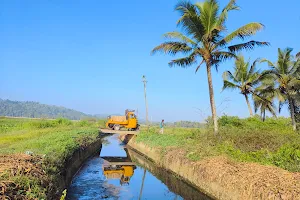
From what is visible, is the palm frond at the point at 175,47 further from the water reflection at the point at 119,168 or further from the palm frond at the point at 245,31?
the water reflection at the point at 119,168

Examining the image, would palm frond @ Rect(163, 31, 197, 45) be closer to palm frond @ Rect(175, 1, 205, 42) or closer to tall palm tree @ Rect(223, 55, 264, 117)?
palm frond @ Rect(175, 1, 205, 42)

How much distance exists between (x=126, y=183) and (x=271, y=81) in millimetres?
20136

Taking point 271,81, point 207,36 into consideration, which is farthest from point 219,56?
point 271,81

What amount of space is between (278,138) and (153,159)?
9.07 metres

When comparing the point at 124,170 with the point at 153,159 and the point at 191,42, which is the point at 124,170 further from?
the point at 191,42

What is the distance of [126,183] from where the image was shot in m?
15.6

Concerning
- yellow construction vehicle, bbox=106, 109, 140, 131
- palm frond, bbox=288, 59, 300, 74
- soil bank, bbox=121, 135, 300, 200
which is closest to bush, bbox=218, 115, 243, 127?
palm frond, bbox=288, 59, 300, 74

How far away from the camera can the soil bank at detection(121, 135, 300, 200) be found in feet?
27.8

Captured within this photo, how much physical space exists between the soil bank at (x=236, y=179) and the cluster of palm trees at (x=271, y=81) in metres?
11.8

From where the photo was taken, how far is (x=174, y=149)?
17844 millimetres

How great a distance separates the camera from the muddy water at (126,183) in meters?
12.9

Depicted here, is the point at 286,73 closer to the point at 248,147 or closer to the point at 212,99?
the point at 212,99

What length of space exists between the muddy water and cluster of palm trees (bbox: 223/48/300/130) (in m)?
11.6

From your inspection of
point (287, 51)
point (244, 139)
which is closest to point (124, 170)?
point (244, 139)
